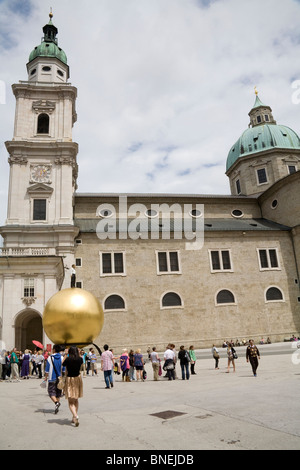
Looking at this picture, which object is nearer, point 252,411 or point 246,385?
point 252,411

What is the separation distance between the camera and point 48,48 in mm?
42000

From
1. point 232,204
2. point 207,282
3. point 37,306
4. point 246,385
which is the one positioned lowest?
point 246,385

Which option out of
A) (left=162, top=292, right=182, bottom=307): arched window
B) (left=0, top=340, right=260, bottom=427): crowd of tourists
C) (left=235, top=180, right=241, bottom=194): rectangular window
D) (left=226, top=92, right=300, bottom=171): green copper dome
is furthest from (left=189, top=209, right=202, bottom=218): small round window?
(left=0, top=340, right=260, bottom=427): crowd of tourists

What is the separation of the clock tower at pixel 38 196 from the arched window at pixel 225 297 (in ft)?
52.5

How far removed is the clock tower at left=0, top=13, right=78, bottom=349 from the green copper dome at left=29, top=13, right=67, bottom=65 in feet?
0.40

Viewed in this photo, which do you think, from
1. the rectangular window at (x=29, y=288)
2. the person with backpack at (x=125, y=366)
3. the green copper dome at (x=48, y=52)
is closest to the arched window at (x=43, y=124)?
the green copper dome at (x=48, y=52)

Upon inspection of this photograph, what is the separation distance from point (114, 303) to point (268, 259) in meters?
18.2

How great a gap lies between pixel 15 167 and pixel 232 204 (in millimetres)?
27446

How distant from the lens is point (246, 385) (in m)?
12.0

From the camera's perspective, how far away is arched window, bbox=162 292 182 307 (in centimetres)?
3431

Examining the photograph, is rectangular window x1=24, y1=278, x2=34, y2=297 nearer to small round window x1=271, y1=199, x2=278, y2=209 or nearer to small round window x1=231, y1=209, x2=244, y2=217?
small round window x1=231, y1=209, x2=244, y2=217

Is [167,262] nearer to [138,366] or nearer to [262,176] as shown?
[138,366]
